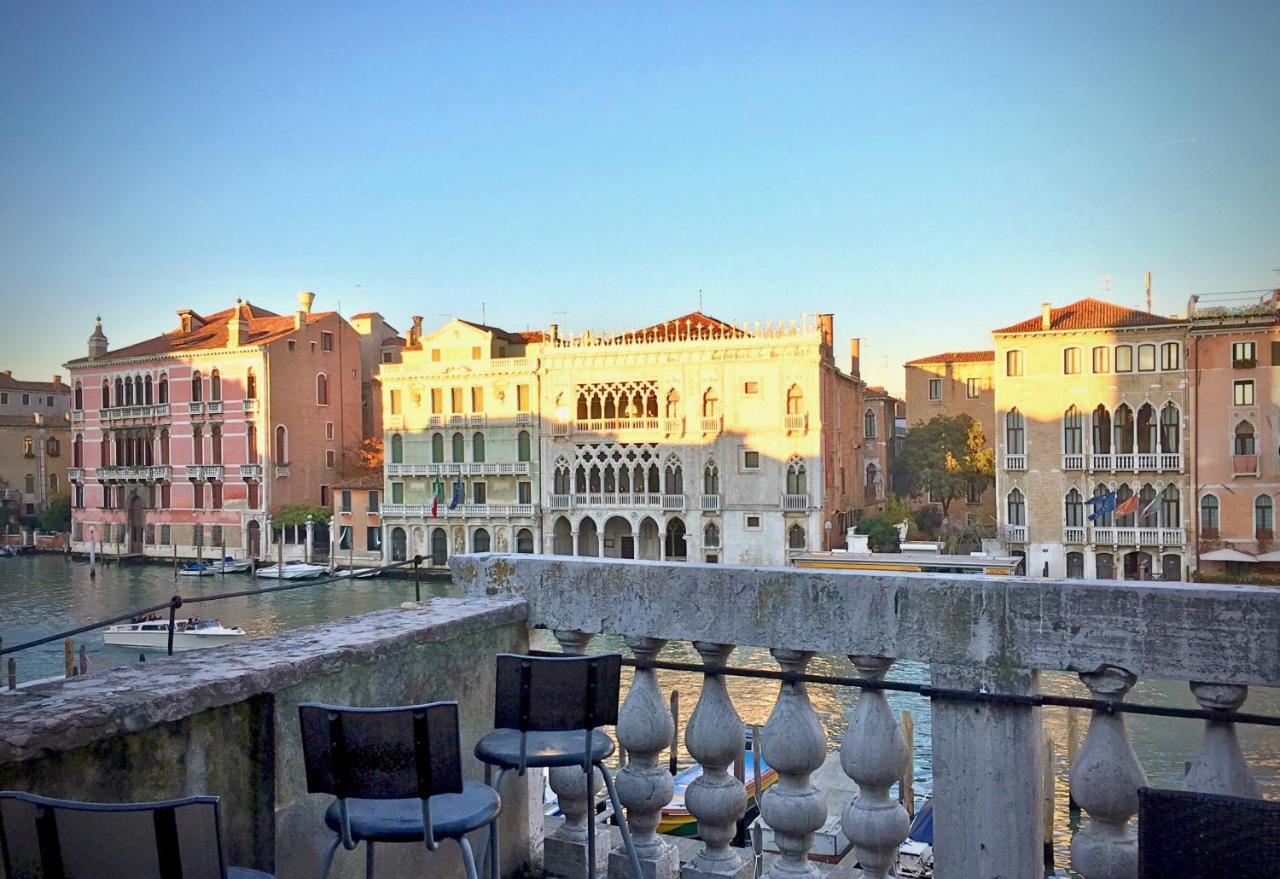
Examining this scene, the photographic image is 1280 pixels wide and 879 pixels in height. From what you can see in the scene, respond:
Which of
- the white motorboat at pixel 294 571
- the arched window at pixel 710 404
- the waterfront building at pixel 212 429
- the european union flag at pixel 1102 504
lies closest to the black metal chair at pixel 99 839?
the european union flag at pixel 1102 504

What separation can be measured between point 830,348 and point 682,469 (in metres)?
7.71

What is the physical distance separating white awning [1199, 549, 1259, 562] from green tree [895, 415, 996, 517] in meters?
13.3

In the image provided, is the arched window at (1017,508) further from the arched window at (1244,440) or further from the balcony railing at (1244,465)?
the arched window at (1244,440)

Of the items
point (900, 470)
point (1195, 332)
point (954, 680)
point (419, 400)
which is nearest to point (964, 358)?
point (900, 470)

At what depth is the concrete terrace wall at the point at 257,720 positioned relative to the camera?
2168mm

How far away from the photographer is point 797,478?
3956 cm

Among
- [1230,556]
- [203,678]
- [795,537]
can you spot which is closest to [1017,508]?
[1230,556]

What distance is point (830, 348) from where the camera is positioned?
4203 cm

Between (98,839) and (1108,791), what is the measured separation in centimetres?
215

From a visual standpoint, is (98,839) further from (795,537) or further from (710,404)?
(710,404)

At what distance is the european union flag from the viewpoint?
34.5 meters

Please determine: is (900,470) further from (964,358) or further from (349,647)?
(349,647)

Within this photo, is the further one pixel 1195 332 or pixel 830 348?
pixel 830 348

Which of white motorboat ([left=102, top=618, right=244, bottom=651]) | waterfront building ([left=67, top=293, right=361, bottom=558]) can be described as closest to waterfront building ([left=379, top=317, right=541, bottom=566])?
waterfront building ([left=67, top=293, right=361, bottom=558])
